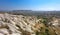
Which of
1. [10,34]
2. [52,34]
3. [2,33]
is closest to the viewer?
[2,33]

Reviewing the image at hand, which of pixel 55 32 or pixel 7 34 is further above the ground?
pixel 7 34

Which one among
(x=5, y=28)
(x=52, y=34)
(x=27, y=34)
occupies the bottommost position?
(x=52, y=34)

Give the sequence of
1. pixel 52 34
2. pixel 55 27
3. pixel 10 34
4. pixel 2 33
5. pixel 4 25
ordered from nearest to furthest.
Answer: pixel 2 33, pixel 10 34, pixel 4 25, pixel 52 34, pixel 55 27

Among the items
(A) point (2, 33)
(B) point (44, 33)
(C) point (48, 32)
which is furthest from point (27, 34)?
(C) point (48, 32)

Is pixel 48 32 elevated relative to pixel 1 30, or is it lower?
lower

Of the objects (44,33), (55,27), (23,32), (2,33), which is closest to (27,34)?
(23,32)

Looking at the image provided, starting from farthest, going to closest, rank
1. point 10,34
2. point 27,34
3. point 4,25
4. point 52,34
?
point 52,34 < point 27,34 < point 4,25 < point 10,34

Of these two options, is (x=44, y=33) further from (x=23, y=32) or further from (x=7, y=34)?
(x=7, y=34)

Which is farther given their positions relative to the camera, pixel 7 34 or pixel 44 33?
pixel 44 33

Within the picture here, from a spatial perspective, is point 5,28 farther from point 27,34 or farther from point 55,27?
point 55,27
